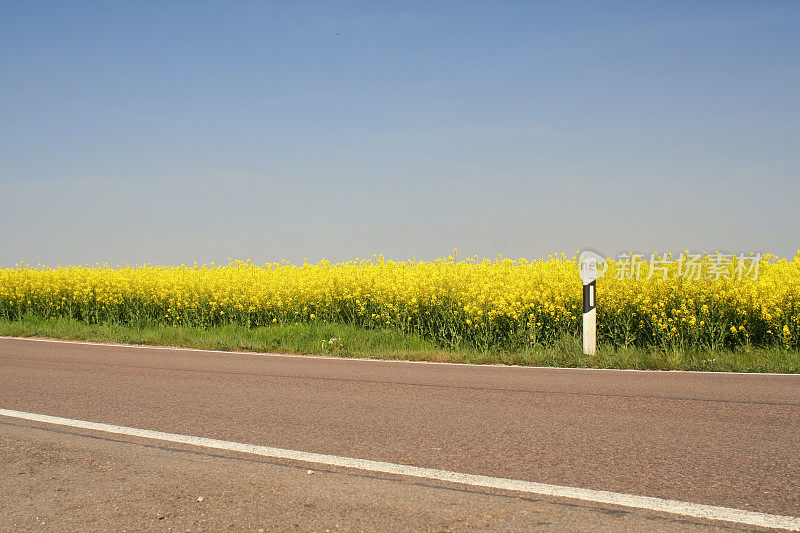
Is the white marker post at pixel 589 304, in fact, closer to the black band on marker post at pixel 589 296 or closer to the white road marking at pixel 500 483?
the black band on marker post at pixel 589 296

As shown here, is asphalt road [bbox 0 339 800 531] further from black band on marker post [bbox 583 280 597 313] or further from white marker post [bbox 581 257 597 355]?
black band on marker post [bbox 583 280 597 313]

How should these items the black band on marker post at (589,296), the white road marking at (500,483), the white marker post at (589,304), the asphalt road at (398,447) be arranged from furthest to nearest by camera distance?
the black band on marker post at (589,296) < the white marker post at (589,304) < the asphalt road at (398,447) < the white road marking at (500,483)

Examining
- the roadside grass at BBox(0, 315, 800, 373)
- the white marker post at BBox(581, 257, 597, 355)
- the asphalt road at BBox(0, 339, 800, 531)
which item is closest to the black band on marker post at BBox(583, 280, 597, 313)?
the white marker post at BBox(581, 257, 597, 355)

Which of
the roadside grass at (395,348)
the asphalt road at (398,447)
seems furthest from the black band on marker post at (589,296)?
the asphalt road at (398,447)

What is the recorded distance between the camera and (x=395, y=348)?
39.9 feet

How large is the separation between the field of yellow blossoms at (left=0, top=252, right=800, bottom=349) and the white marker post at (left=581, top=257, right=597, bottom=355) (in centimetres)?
109

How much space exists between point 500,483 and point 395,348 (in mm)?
7725

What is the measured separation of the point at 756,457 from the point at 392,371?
5313mm

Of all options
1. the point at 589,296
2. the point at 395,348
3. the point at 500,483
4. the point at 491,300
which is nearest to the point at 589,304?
the point at 589,296

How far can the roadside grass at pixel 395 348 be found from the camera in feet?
32.7

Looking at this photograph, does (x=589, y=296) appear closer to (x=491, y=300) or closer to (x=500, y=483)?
(x=491, y=300)

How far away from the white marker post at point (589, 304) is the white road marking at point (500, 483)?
6.77 m

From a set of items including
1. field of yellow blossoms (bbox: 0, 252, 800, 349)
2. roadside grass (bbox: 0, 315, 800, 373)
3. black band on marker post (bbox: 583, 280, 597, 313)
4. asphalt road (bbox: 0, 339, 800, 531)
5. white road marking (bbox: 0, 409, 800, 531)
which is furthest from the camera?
field of yellow blossoms (bbox: 0, 252, 800, 349)

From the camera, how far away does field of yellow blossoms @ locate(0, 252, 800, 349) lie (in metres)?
12.2
